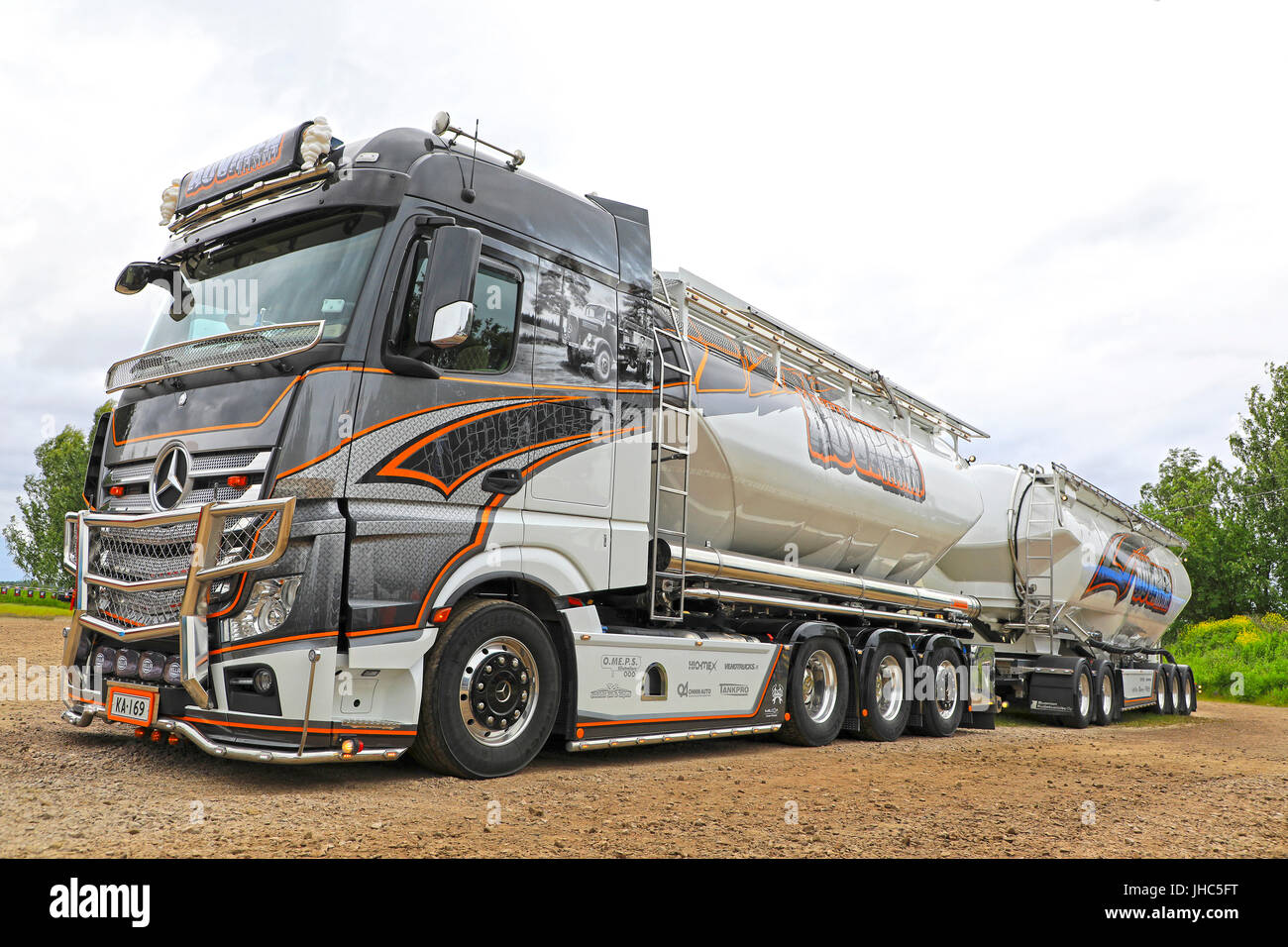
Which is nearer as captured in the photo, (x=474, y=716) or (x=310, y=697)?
(x=310, y=697)

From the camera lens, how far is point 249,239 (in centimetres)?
645

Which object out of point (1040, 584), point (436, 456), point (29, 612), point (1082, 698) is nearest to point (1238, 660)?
point (1082, 698)

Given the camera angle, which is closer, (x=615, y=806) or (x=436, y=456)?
(x=615, y=806)

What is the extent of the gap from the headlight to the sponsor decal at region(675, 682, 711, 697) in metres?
3.42

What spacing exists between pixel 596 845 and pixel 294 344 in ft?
10.7

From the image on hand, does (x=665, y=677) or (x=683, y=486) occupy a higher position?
(x=683, y=486)

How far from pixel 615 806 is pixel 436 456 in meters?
2.34

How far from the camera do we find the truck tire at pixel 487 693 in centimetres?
584

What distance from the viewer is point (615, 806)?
18.4 feet

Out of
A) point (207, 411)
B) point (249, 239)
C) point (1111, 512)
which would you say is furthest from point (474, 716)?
point (1111, 512)

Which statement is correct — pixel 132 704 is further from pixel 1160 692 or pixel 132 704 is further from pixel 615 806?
pixel 1160 692

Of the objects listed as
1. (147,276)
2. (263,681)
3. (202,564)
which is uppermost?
(147,276)

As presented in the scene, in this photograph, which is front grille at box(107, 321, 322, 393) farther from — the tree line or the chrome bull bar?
the tree line
